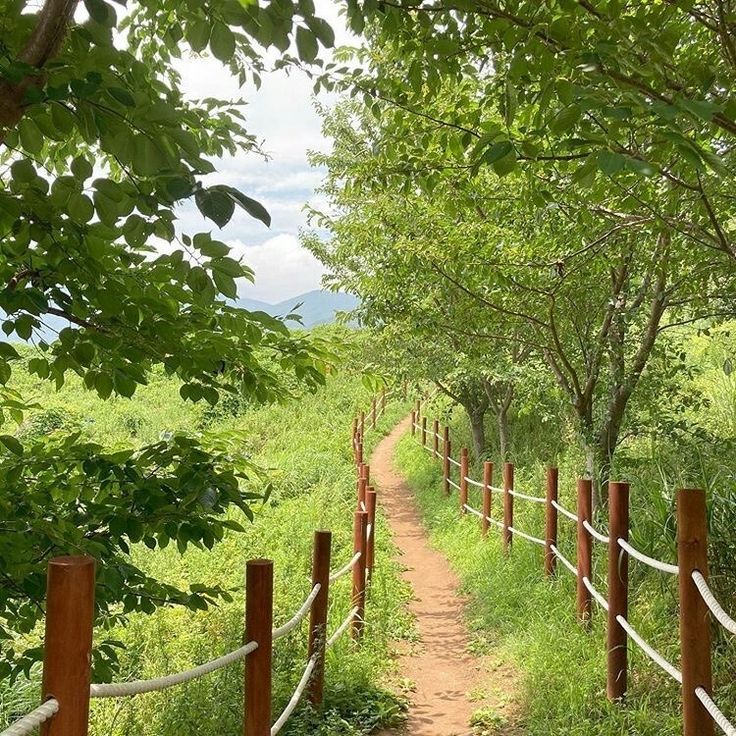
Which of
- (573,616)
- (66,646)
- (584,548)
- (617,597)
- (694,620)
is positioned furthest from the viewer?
(573,616)

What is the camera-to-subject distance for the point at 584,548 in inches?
216

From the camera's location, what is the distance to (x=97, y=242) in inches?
97.2

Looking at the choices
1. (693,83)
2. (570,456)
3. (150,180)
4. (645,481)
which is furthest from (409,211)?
(150,180)

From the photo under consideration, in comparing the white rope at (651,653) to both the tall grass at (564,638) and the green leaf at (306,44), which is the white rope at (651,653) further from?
the green leaf at (306,44)

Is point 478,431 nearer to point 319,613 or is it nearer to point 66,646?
point 319,613

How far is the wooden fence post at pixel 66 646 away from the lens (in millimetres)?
1588

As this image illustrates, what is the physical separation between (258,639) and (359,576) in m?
3.15

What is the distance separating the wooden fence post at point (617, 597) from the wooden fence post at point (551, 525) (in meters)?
2.21

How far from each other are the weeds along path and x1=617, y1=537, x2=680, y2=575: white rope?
1433 mm

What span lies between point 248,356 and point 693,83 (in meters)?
2.10

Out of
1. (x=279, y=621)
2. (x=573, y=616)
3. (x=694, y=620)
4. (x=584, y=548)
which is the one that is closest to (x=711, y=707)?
(x=694, y=620)

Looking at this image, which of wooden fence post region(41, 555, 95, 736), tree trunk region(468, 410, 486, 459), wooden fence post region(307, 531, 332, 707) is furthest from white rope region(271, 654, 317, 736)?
tree trunk region(468, 410, 486, 459)

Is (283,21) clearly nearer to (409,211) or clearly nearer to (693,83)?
(693,83)

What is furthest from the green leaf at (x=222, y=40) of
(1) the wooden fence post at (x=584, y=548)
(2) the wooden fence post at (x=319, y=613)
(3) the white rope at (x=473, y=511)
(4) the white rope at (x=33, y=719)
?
(3) the white rope at (x=473, y=511)
